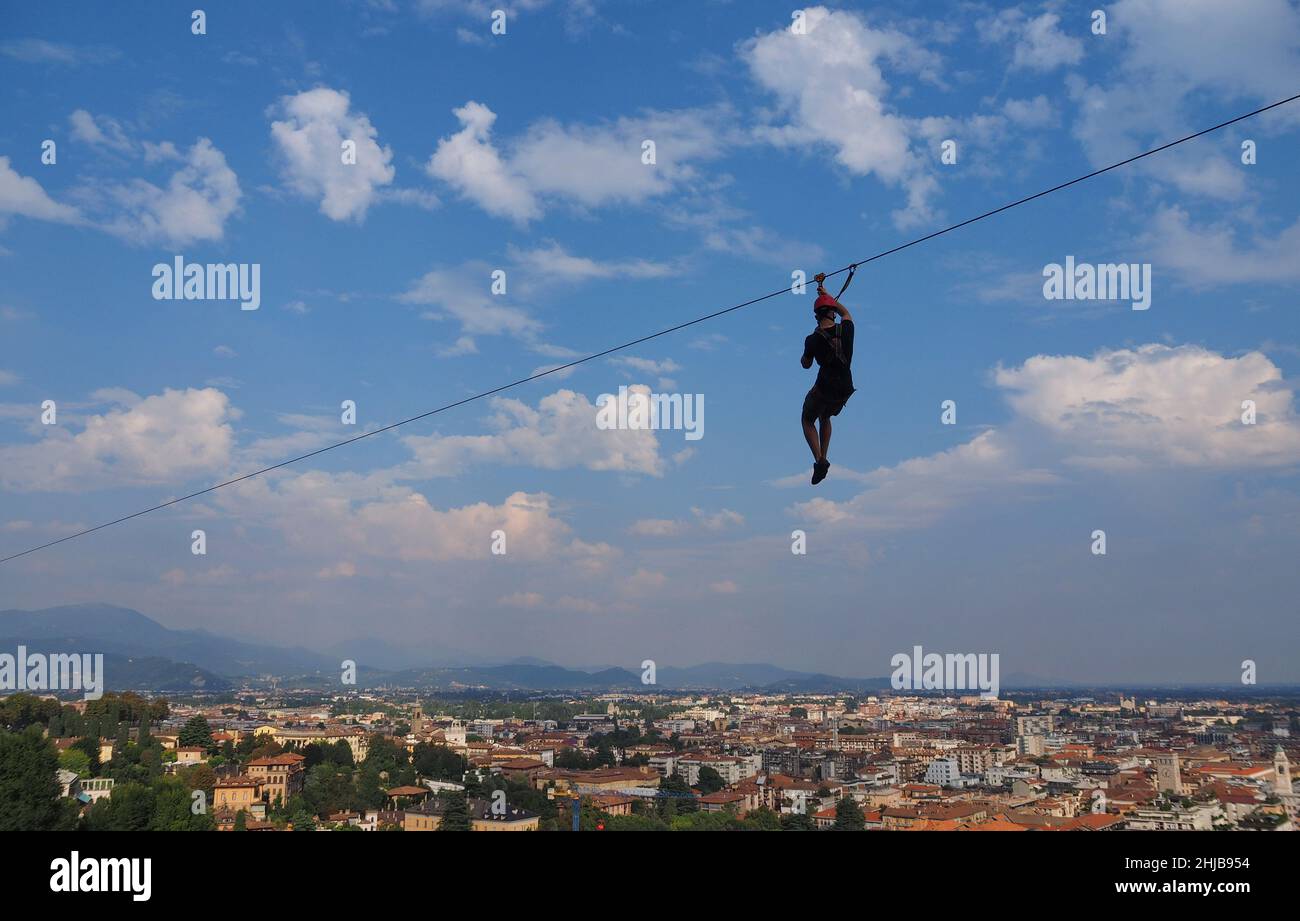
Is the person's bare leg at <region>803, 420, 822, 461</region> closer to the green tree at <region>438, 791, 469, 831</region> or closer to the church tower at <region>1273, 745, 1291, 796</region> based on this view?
the green tree at <region>438, 791, 469, 831</region>

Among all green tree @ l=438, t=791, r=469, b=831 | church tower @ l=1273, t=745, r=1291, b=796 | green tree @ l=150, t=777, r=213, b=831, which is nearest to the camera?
green tree @ l=438, t=791, r=469, b=831

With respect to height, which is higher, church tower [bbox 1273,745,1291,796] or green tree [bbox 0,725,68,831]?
green tree [bbox 0,725,68,831]

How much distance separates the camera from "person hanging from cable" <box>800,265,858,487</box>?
6.04 metres

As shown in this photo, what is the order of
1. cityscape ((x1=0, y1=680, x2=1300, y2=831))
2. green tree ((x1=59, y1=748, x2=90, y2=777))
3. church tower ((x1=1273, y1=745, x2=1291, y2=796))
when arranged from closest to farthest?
1. cityscape ((x1=0, y1=680, x2=1300, y2=831))
2. church tower ((x1=1273, y1=745, x2=1291, y2=796))
3. green tree ((x1=59, y1=748, x2=90, y2=777))

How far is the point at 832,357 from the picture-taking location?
6.03 m

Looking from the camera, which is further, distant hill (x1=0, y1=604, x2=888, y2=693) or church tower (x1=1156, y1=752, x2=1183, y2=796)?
distant hill (x1=0, y1=604, x2=888, y2=693)

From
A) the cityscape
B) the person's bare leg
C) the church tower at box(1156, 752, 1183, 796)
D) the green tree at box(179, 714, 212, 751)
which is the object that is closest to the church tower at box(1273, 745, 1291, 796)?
the cityscape

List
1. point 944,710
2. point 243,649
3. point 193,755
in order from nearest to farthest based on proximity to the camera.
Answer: point 193,755 → point 944,710 → point 243,649

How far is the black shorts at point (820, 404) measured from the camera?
616 centimetres

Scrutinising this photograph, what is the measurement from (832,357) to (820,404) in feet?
1.08
